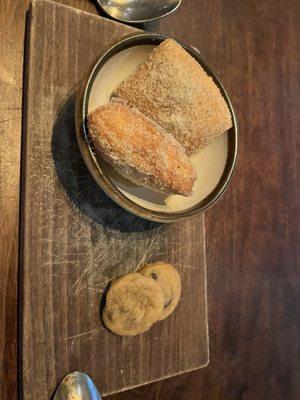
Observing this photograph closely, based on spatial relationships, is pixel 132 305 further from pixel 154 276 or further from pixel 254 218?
pixel 254 218

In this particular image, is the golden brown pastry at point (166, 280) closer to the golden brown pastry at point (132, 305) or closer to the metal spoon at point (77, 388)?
the golden brown pastry at point (132, 305)

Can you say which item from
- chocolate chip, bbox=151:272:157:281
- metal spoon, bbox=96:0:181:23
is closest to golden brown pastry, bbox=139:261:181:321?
chocolate chip, bbox=151:272:157:281

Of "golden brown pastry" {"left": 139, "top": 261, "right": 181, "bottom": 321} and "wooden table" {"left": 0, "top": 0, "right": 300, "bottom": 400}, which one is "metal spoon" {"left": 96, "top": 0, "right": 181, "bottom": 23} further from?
"golden brown pastry" {"left": 139, "top": 261, "right": 181, "bottom": 321}

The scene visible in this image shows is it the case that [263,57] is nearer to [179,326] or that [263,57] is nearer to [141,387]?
[179,326]

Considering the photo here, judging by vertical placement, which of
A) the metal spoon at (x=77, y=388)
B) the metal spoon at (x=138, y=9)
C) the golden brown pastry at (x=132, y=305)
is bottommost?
the metal spoon at (x=77, y=388)

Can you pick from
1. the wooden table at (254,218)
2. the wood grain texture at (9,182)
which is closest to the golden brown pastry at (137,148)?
the wood grain texture at (9,182)

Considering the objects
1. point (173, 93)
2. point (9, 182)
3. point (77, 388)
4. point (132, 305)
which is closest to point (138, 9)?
point (173, 93)
